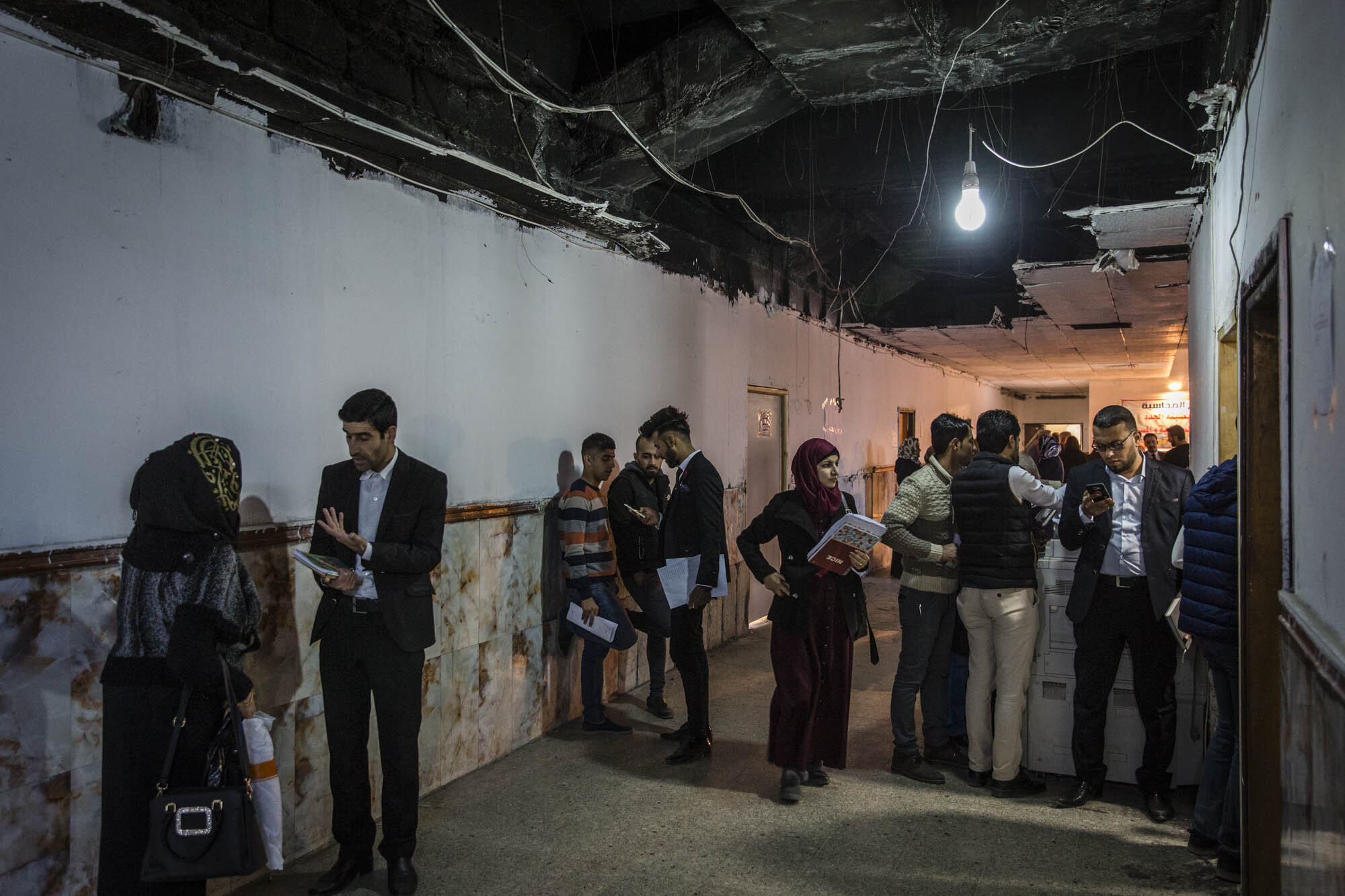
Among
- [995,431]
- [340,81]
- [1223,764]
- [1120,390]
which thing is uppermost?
[340,81]

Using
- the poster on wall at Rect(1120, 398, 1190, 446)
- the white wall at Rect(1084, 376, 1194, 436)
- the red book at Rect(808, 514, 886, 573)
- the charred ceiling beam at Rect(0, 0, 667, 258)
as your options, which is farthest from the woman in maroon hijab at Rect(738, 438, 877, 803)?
the white wall at Rect(1084, 376, 1194, 436)

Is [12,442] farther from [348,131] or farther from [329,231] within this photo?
[348,131]

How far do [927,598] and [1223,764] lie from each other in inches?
56.0

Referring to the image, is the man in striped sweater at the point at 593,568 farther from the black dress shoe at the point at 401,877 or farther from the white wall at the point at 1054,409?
the white wall at the point at 1054,409

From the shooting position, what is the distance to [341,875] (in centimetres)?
343

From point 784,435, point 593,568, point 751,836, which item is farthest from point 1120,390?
point 751,836

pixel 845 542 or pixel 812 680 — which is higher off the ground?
pixel 845 542

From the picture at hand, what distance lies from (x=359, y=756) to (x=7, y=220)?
2146 mm

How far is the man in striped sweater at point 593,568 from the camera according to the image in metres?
5.15

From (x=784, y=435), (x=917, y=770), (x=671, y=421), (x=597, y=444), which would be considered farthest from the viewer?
(x=784, y=435)

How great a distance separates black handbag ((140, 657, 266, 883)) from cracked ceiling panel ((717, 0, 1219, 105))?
11.9 ft

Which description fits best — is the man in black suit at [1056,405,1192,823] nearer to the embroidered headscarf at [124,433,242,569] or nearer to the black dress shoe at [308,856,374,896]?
A: the black dress shoe at [308,856,374,896]

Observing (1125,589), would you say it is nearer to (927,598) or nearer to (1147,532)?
(1147,532)

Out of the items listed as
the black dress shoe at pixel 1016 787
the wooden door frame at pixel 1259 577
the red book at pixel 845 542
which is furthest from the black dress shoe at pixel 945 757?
the wooden door frame at pixel 1259 577
